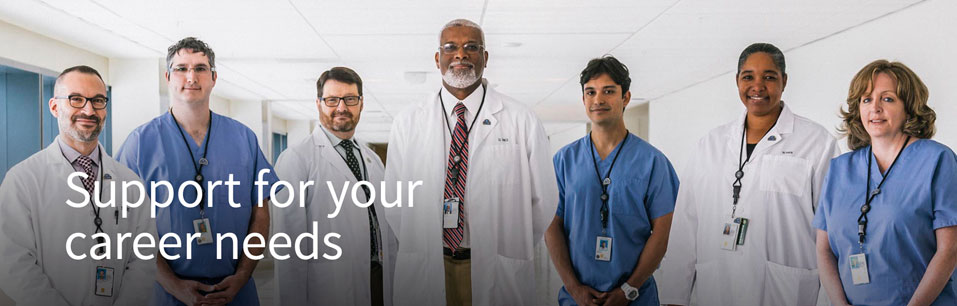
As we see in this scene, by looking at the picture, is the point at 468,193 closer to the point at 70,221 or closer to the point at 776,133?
the point at 776,133

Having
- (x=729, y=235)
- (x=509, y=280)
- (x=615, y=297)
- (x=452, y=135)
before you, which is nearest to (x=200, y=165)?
(x=452, y=135)

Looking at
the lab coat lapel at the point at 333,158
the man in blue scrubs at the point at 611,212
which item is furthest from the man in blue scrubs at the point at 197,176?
the man in blue scrubs at the point at 611,212

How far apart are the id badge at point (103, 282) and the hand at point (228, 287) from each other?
0.37 metres

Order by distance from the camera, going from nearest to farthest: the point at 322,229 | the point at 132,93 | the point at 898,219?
the point at 898,219, the point at 322,229, the point at 132,93

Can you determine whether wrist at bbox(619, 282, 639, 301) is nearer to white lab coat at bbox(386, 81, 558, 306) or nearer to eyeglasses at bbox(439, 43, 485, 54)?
white lab coat at bbox(386, 81, 558, 306)

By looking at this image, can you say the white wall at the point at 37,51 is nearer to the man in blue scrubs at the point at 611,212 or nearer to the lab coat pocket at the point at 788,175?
the man in blue scrubs at the point at 611,212

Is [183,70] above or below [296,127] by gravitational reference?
below

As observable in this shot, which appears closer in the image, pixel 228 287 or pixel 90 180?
pixel 90 180

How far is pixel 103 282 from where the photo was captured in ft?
7.47

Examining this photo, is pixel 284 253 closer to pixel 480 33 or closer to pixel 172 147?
pixel 172 147

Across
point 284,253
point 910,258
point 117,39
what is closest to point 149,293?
point 284,253

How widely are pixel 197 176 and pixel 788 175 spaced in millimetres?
2567

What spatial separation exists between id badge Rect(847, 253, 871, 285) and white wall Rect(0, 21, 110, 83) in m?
6.41

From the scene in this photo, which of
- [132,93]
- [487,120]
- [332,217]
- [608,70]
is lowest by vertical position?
[332,217]
